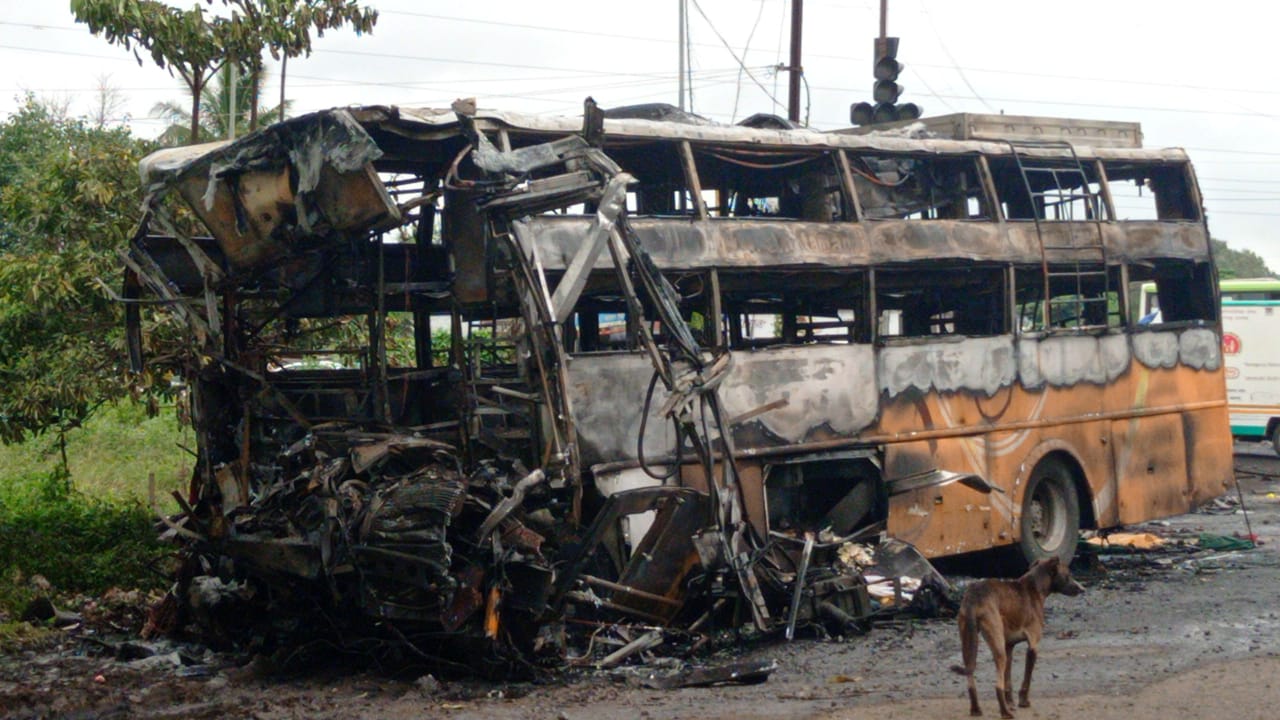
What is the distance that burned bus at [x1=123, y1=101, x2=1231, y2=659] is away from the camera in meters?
7.95

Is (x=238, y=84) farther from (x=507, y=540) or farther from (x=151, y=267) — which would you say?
(x=507, y=540)

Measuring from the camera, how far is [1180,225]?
13625 millimetres

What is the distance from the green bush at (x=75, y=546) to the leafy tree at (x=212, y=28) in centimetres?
361

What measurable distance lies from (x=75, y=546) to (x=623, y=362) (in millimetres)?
6032

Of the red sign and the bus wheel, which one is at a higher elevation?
the red sign

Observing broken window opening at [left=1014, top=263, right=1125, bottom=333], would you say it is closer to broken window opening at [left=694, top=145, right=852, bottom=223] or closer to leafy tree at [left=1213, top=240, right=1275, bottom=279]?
broken window opening at [left=694, top=145, right=852, bottom=223]

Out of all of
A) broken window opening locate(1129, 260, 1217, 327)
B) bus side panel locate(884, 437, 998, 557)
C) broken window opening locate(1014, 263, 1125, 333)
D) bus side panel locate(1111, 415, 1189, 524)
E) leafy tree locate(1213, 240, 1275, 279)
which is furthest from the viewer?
leafy tree locate(1213, 240, 1275, 279)

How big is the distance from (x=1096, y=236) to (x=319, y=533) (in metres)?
8.27

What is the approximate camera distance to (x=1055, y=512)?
42.1ft

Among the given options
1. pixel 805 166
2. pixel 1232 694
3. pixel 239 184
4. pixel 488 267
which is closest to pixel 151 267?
pixel 239 184

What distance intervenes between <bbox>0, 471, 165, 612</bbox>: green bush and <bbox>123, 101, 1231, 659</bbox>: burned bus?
254 centimetres

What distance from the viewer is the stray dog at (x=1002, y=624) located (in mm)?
6848

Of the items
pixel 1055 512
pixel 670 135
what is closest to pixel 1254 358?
pixel 1055 512

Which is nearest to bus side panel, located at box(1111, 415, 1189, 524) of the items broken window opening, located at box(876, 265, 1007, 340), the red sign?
broken window opening, located at box(876, 265, 1007, 340)
